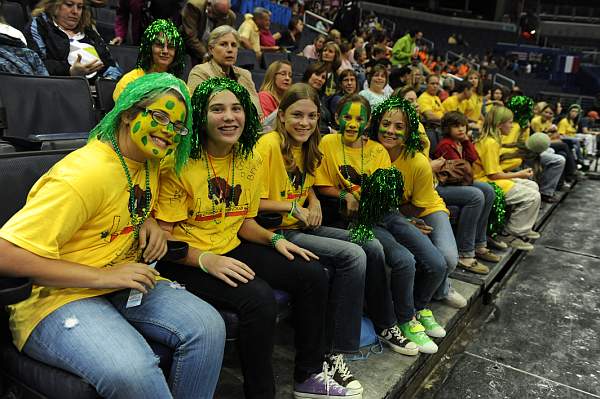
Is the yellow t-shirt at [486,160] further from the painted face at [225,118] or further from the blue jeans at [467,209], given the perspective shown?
the painted face at [225,118]

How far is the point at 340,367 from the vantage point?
6.44ft

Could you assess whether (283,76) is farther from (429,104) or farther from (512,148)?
(429,104)

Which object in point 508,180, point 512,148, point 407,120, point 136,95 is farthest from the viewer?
point 512,148

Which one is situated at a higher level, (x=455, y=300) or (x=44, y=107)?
(x=44, y=107)

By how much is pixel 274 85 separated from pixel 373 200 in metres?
Answer: 1.42

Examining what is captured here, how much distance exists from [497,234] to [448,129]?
115 centimetres

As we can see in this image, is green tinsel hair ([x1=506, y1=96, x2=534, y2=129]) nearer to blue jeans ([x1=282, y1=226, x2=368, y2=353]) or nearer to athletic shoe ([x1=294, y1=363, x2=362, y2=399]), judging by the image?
blue jeans ([x1=282, y1=226, x2=368, y2=353])

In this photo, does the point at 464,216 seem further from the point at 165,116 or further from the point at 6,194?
the point at 6,194

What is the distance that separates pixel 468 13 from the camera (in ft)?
77.6

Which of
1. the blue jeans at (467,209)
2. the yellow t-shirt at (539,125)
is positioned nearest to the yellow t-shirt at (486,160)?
the blue jeans at (467,209)

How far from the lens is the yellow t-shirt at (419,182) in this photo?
8.98 feet

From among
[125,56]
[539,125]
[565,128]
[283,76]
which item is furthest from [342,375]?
[565,128]

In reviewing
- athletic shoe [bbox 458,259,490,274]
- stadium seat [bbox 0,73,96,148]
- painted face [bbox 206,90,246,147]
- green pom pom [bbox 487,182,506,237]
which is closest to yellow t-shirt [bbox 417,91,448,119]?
green pom pom [bbox 487,182,506,237]

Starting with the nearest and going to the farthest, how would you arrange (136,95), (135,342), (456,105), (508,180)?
(135,342) → (136,95) → (508,180) → (456,105)
